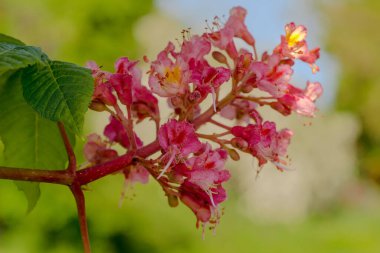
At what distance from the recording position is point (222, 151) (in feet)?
2.67

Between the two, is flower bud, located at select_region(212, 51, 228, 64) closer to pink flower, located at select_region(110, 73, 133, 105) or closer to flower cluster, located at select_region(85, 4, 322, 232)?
flower cluster, located at select_region(85, 4, 322, 232)

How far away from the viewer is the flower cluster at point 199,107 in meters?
0.77

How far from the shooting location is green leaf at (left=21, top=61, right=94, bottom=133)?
68 cm

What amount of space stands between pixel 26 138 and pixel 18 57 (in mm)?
242

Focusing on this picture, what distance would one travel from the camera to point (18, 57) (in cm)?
67

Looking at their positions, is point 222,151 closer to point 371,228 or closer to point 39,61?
point 39,61

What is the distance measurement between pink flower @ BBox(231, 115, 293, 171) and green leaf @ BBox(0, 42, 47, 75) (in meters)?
0.25

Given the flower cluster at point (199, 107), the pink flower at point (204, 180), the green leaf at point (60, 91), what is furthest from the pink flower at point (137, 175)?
the green leaf at point (60, 91)

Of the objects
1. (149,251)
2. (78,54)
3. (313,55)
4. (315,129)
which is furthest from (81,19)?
(315,129)

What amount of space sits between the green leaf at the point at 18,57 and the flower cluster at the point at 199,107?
0.11 meters

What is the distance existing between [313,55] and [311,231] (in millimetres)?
7876

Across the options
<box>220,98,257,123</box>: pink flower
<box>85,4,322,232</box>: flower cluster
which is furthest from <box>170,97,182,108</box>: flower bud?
<box>220,98,257,123</box>: pink flower

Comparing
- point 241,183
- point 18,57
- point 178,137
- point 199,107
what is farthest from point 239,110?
point 241,183

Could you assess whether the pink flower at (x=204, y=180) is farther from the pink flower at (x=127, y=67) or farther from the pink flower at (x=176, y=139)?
the pink flower at (x=127, y=67)
